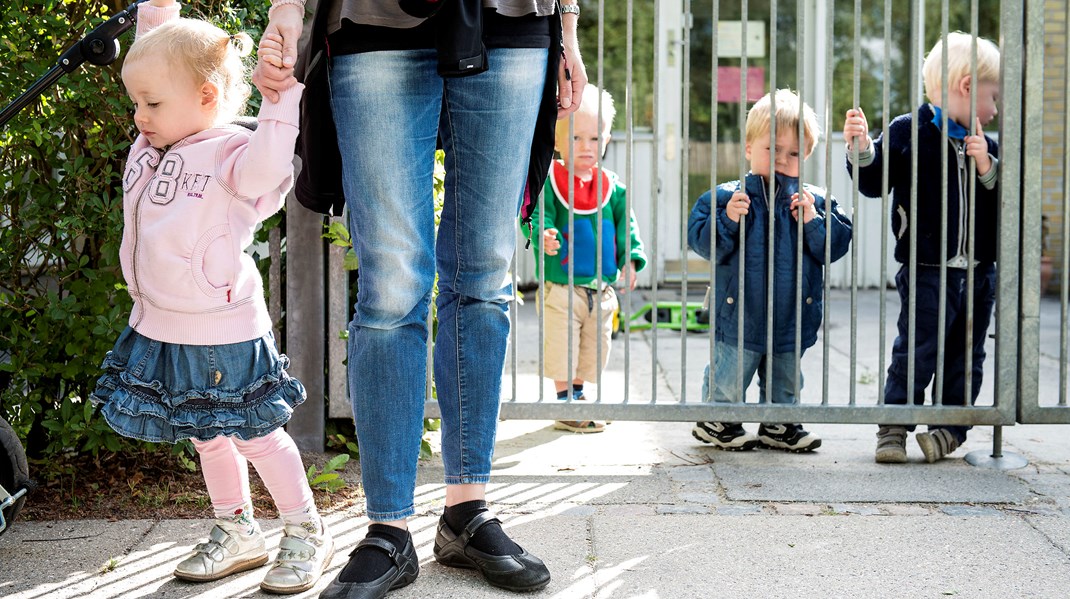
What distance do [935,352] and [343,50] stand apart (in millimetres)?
2373

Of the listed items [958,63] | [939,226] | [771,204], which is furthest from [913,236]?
[958,63]

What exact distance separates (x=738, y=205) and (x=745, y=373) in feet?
2.08

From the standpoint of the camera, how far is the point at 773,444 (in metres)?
4.03

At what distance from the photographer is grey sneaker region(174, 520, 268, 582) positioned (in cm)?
265

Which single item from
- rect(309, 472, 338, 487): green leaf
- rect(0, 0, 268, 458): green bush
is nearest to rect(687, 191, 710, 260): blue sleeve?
rect(309, 472, 338, 487): green leaf

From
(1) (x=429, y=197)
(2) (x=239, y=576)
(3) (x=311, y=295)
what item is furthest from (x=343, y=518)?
(1) (x=429, y=197)

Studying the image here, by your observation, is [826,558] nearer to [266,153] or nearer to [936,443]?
[936,443]

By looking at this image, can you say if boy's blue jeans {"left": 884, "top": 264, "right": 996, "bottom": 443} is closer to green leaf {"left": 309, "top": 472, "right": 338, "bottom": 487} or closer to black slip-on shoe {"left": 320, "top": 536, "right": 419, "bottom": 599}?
green leaf {"left": 309, "top": 472, "right": 338, "bottom": 487}

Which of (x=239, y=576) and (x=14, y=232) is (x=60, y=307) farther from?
(x=239, y=576)

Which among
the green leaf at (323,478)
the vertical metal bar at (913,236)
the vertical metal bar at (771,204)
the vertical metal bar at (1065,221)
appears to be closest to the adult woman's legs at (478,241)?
the green leaf at (323,478)

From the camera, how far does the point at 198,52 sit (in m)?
2.60

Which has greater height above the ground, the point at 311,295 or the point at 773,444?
the point at 311,295

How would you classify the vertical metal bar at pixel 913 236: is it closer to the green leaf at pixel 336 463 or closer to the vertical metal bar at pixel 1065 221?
the vertical metal bar at pixel 1065 221

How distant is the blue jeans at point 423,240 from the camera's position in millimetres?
2414
